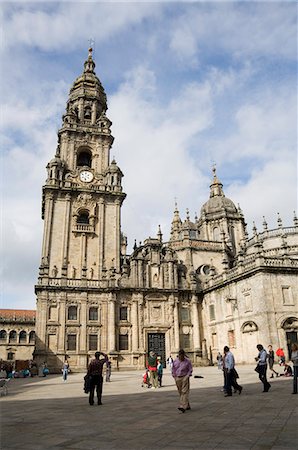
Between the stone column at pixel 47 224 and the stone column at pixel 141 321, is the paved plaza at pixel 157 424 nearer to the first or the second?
the stone column at pixel 141 321

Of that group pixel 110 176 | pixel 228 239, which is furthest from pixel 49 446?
pixel 228 239

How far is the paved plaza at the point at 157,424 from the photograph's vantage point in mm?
7062

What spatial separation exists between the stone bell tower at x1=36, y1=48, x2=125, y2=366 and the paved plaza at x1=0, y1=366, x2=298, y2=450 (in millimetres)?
24522

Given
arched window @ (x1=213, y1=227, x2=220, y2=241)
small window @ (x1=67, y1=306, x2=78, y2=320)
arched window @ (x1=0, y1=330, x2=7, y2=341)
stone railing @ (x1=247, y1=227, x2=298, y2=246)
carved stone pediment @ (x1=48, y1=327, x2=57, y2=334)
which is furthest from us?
arched window @ (x1=0, y1=330, x2=7, y2=341)

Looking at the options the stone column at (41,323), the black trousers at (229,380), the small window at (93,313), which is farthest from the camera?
the small window at (93,313)

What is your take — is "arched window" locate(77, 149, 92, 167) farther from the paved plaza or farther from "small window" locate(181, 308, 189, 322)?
the paved plaza

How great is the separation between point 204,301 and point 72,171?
72.4 feet

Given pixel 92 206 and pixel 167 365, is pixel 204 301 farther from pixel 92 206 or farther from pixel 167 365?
pixel 92 206

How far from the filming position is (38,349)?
35.5 metres

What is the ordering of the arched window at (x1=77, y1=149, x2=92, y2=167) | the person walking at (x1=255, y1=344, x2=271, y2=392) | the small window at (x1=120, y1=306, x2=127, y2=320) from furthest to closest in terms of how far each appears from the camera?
the arched window at (x1=77, y1=149, x2=92, y2=167) → the small window at (x1=120, y1=306, x2=127, y2=320) → the person walking at (x1=255, y1=344, x2=271, y2=392)

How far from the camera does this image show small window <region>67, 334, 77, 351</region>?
121 ft

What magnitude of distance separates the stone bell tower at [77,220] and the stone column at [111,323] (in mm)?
2295

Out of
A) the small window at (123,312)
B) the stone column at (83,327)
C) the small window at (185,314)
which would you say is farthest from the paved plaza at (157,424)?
the small window at (185,314)

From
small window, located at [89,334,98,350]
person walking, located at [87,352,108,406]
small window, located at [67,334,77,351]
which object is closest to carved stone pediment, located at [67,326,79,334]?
small window, located at [67,334,77,351]
